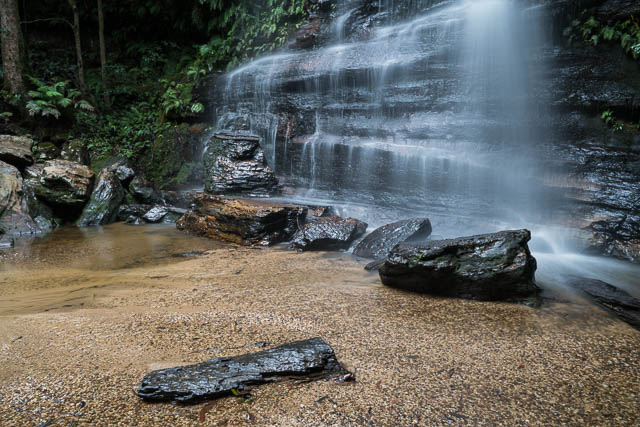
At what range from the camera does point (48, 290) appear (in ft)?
11.4

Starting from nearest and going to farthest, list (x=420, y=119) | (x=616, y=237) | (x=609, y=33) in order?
(x=616, y=237)
(x=609, y=33)
(x=420, y=119)

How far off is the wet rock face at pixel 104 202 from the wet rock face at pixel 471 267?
6.70m

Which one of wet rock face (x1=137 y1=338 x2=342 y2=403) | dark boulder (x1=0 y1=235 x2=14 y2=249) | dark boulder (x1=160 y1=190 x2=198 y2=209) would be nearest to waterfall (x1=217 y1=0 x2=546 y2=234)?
dark boulder (x1=160 y1=190 x2=198 y2=209)

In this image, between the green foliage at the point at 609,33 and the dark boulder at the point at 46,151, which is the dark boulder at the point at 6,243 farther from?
the green foliage at the point at 609,33

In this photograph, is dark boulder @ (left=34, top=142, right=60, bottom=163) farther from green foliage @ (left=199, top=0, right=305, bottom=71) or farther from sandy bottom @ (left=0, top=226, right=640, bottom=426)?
sandy bottom @ (left=0, top=226, right=640, bottom=426)

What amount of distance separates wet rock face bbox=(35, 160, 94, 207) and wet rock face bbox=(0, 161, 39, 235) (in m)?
0.35

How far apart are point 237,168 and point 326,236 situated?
12.7ft

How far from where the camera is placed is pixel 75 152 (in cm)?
947

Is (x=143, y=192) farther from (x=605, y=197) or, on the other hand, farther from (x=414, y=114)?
(x=605, y=197)

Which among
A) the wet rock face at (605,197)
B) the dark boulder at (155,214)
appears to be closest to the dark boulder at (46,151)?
the dark boulder at (155,214)

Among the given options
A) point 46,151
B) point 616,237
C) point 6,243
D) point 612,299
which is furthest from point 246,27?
point 612,299

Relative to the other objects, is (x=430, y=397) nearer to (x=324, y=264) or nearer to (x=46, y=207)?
(x=324, y=264)

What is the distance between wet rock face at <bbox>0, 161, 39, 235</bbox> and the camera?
6410 millimetres

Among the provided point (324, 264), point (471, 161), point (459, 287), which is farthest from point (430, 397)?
point (471, 161)
